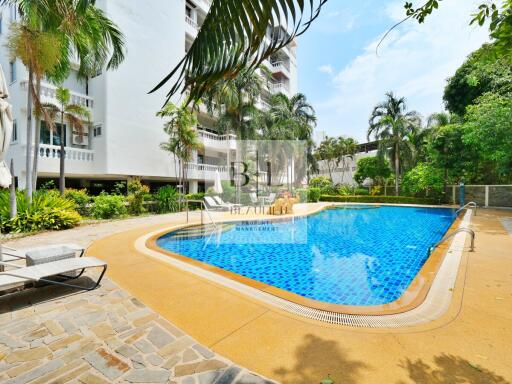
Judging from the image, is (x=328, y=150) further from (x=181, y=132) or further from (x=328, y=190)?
(x=181, y=132)

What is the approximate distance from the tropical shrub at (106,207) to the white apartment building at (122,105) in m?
3.10

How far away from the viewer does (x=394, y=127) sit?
78.9 feet

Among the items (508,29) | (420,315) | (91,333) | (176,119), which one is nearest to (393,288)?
(420,315)

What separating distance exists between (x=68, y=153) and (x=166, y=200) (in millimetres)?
5825

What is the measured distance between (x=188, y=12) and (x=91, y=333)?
24.9 meters

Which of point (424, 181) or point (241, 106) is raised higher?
point (241, 106)

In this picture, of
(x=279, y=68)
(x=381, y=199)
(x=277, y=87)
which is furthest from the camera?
(x=279, y=68)

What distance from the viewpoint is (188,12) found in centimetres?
2125

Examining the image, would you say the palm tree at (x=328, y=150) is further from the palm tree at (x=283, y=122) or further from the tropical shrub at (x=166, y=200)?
the tropical shrub at (x=166, y=200)

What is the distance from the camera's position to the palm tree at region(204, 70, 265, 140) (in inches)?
691

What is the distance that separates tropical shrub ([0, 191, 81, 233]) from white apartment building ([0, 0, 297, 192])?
4.33m

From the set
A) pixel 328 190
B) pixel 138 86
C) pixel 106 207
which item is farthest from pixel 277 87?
pixel 106 207

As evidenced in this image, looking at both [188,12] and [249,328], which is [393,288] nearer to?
[249,328]

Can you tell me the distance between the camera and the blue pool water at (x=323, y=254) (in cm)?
525
